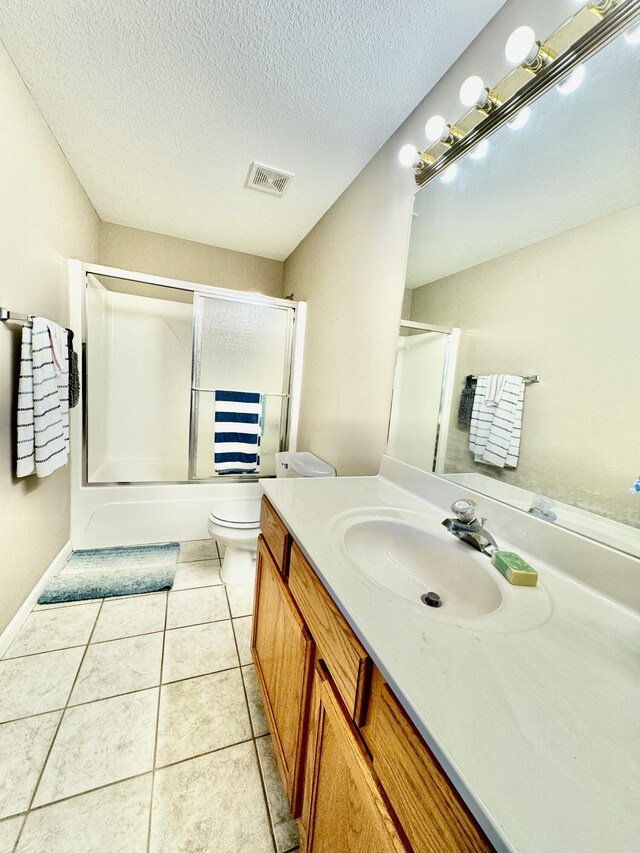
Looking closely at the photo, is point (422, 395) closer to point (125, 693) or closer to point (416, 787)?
point (416, 787)

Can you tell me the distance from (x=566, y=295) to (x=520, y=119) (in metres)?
0.57

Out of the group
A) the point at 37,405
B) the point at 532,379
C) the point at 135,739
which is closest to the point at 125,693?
the point at 135,739

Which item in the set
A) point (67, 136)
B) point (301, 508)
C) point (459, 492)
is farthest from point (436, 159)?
point (67, 136)

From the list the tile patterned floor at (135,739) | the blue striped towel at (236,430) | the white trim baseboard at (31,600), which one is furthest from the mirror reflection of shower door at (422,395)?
the white trim baseboard at (31,600)

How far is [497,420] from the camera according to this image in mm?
990

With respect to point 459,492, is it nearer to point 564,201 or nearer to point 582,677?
point 582,677

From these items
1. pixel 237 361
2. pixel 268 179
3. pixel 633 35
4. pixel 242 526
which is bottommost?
pixel 242 526

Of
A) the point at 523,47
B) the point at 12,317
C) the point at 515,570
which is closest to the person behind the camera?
the point at 515,570

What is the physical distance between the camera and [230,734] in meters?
1.15

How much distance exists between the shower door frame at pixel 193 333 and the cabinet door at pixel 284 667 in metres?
1.50

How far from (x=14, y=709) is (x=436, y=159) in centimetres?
252

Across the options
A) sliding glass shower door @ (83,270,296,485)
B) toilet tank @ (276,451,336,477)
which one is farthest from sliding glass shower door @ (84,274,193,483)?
toilet tank @ (276,451,336,477)

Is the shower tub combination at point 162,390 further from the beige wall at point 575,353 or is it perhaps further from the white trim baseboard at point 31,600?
the beige wall at point 575,353

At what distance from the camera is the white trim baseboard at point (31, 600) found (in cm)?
142
